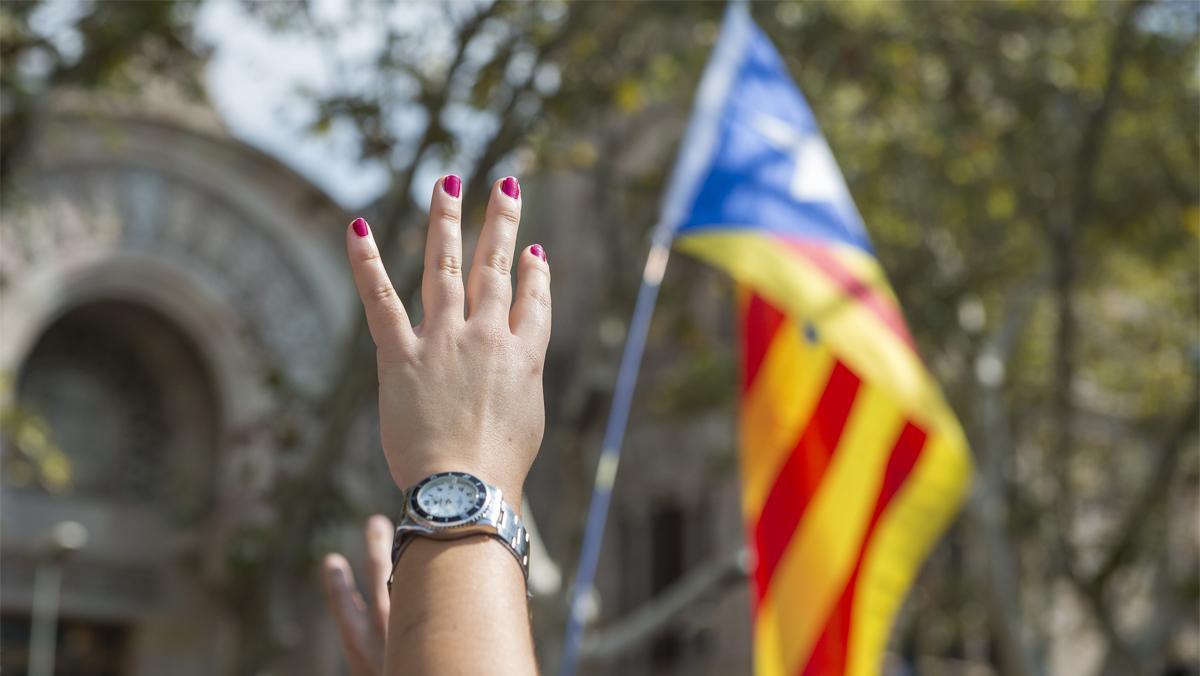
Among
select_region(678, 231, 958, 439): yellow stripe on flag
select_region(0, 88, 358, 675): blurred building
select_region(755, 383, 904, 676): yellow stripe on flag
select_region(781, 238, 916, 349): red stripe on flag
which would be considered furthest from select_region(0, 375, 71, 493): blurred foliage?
select_region(755, 383, 904, 676): yellow stripe on flag

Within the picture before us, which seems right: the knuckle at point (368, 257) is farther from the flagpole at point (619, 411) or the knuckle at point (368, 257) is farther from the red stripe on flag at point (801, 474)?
the flagpole at point (619, 411)

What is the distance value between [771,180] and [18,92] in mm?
3752

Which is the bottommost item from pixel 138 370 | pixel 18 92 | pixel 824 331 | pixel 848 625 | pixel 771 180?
pixel 848 625

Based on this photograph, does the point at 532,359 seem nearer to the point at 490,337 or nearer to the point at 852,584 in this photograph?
the point at 490,337

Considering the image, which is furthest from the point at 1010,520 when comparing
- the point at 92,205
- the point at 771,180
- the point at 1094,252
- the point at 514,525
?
the point at 514,525

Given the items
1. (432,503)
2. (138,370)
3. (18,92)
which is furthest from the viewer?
(138,370)

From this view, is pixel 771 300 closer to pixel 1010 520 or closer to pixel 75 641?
pixel 1010 520

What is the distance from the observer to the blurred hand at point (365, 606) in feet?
8.34

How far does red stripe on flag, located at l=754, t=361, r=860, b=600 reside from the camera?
621 centimetres

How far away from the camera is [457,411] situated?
1738 millimetres

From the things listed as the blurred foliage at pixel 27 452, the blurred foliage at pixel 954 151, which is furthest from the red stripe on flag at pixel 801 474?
the blurred foliage at pixel 27 452

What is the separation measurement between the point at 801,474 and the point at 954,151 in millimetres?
6659

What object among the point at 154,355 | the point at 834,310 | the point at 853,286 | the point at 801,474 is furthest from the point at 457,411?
the point at 154,355

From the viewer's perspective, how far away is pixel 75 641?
16594mm
